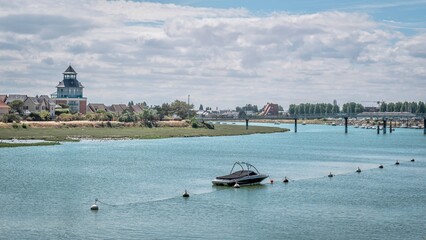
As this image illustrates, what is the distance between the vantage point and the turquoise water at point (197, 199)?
52.7 m

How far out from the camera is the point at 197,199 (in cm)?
6669

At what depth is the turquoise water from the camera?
52719 millimetres

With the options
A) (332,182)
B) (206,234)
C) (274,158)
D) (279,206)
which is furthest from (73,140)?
(206,234)

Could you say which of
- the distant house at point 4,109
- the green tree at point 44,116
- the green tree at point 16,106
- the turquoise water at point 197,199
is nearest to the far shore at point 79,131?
the green tree at point 44,116

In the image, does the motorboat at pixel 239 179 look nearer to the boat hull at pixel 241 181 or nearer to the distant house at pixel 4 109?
the boat hull at pixel 241 181

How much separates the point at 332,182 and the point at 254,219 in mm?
28115

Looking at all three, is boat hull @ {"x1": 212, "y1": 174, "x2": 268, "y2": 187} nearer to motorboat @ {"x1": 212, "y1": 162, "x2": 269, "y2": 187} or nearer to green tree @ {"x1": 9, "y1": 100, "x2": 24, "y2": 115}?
motorboat @ {"x1": 212, "y1": 162, "x2": 269, "y2": 187}

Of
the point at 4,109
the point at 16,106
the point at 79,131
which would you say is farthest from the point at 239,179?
the point at 16,106

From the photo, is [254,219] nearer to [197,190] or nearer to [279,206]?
[279,206]

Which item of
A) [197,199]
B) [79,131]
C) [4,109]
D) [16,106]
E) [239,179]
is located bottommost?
[197,199]

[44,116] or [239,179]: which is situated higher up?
[44,116]

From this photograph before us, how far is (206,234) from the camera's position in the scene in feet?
168

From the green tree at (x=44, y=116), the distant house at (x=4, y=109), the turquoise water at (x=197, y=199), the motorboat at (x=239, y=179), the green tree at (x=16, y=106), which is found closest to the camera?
the turquoise water at (x=197, y=199)

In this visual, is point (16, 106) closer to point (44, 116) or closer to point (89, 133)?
point (44, 116)
